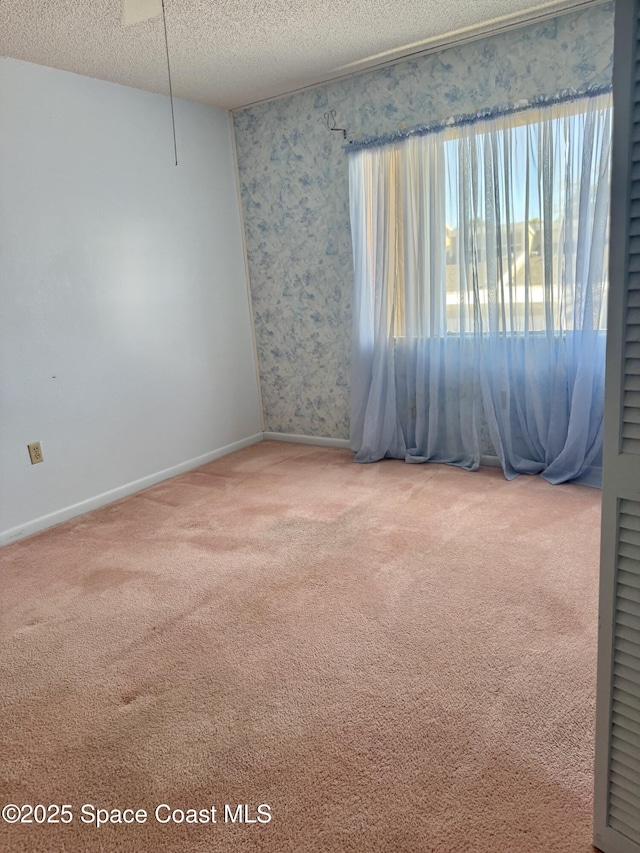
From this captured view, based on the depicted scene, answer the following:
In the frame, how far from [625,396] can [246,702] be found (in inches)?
54.5

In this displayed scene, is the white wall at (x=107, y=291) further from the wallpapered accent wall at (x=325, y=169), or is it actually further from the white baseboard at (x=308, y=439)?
the white baseboard at (x=308, y=439)

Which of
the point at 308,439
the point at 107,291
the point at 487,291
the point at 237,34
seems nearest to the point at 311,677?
the point at 487,291

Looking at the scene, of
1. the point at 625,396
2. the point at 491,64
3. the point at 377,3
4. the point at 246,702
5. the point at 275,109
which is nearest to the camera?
the point at 625,396

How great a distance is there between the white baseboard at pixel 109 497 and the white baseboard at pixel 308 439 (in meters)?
0.18

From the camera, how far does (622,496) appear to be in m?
1.06

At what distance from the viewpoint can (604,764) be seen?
1.19 meters

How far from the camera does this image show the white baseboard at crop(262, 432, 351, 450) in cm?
435

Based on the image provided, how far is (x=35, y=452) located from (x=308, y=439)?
1.96 m

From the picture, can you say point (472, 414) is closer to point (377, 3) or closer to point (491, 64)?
point (491, 64)

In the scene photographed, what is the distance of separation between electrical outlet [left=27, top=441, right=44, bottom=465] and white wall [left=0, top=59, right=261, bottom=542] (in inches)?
1.0

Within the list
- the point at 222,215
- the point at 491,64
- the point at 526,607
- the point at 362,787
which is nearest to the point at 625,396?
the point at 362,787

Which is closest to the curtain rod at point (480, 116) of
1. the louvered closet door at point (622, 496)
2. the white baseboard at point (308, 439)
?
the white baseboard at point (308, 439)

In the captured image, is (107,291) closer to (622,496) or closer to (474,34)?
(474,34)

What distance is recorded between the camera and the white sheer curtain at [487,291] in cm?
309
